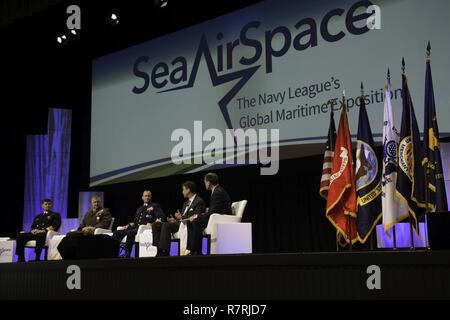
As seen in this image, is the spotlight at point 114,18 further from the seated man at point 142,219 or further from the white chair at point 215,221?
the white chair at point 215,221

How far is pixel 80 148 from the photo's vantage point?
1009cm

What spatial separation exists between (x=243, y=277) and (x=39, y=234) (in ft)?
15.7

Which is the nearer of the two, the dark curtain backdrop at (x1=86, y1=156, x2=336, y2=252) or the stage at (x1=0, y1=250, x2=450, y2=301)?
the stage at (x1=0, y1=250, x2=450, y2=301)

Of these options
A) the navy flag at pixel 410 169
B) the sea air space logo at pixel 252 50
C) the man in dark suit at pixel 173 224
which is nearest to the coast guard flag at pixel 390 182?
the navy flag at pixel 410 169

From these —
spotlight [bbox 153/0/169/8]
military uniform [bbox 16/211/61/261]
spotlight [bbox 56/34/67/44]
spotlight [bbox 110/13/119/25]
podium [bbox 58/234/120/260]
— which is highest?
spotlight [bbox 153/0/169/8]

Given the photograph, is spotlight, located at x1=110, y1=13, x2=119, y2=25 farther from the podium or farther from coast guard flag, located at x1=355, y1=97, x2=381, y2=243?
coast guard flag, located at x1=355, y1=97, x2=381, y2=243

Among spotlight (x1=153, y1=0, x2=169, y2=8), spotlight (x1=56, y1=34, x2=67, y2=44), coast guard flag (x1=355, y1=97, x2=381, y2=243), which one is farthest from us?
spotlight (x1=56, y1=34, x2=67, y2=44)

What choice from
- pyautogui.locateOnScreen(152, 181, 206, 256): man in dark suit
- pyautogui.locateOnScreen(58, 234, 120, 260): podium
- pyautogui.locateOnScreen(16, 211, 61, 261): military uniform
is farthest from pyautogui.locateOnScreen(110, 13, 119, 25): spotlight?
pyautogui.locateOnScreen(58, 234, 120, 260): podium

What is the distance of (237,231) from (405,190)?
2128mm

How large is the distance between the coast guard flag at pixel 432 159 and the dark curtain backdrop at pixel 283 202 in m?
2.11

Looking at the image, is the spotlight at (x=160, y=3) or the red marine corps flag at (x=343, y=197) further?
the spotlight at (x=160, y=3)

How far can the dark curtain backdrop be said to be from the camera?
6766 mm

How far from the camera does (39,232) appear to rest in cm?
746

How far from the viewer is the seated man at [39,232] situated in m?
7.33
